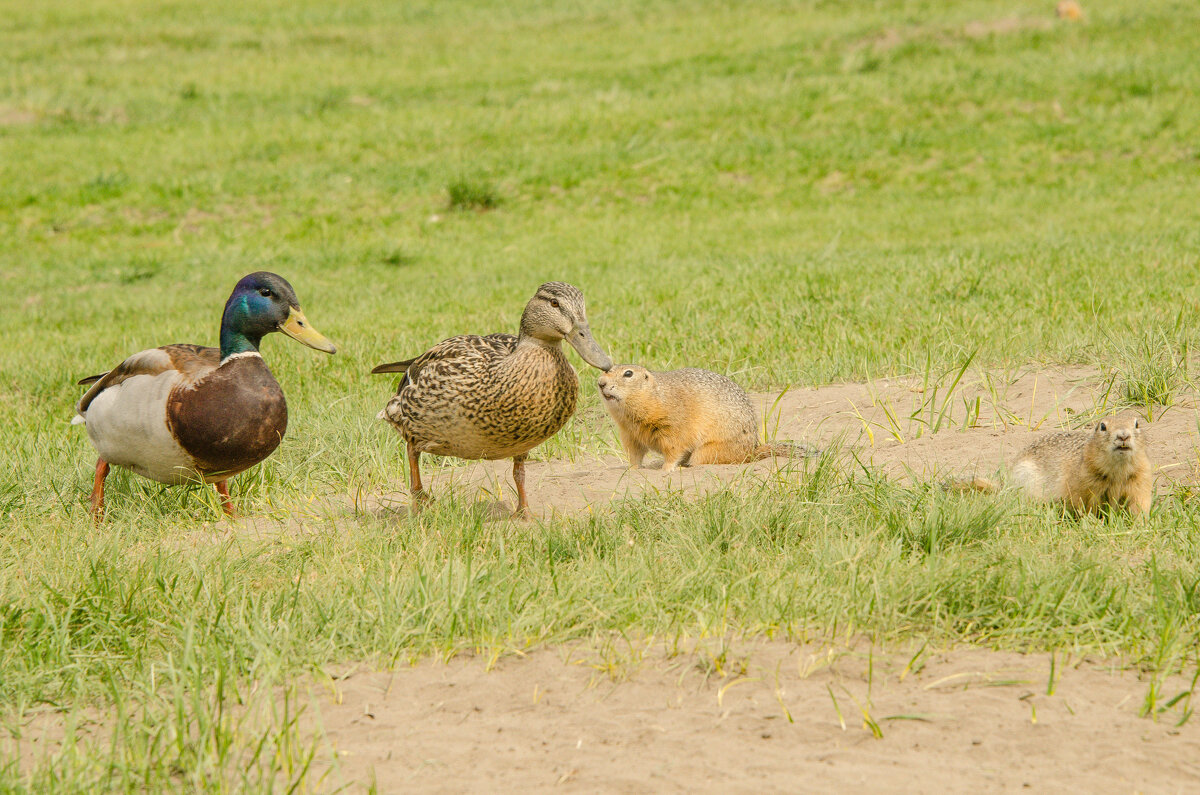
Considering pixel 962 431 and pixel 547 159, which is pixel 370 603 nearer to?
pixel 962 431

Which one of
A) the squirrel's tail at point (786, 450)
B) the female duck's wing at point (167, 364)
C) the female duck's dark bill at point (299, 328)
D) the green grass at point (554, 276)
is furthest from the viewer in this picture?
the squirrel's tail at point (786, 450)

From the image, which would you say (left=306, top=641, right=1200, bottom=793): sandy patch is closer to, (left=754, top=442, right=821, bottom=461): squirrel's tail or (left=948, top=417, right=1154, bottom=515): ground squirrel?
(left=948, top=417, right=1154, bottom=515): ground squirrel

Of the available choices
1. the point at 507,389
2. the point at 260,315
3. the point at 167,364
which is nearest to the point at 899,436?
the point at 507,389

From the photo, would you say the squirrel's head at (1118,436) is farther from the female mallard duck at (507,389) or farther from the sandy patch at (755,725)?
the female mallard duck at (507,389)

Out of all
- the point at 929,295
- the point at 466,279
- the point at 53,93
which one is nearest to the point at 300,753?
the point at 929,295

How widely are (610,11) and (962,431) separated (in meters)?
24.5

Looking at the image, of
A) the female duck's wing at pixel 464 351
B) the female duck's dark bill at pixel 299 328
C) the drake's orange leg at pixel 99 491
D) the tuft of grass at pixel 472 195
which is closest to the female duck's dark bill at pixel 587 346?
the female duck's wing at pixel 464 351

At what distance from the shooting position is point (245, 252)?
14.2m

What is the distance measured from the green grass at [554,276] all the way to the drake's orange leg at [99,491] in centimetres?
16

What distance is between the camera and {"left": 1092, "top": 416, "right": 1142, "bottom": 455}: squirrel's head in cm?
452

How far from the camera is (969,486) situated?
4859 millimetres

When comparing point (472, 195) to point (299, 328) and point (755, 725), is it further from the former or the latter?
point (755, 725)

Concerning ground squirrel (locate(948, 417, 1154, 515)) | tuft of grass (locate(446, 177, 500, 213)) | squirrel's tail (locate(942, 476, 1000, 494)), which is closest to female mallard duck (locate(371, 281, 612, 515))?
squirrel's tail (locate(942, 476, 1000, 494))

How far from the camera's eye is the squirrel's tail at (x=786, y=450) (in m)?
5.82
